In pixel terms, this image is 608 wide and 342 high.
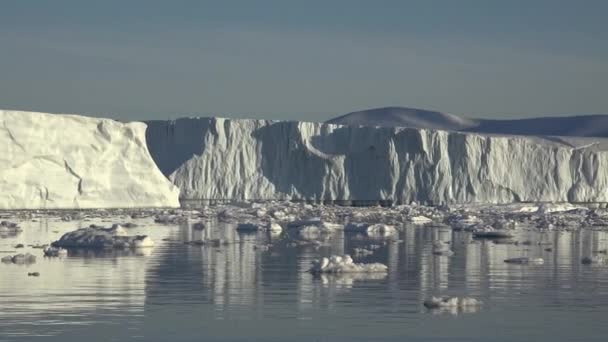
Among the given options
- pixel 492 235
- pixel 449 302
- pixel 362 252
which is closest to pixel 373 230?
pixel 492 235

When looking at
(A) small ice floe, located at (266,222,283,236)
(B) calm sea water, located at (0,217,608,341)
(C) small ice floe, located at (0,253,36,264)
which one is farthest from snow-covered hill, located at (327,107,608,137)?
(C) small ice floe, located at (0,253,36,264)

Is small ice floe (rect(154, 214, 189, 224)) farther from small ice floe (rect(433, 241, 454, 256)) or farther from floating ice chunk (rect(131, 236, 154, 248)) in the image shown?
floating ice chunk (rect(131, 236, 154, 248))

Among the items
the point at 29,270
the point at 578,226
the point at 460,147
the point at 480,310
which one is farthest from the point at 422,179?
the point at 480,310

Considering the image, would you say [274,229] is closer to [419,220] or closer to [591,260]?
[419,220]

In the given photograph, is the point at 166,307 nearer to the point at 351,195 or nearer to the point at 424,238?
the point at 424,238

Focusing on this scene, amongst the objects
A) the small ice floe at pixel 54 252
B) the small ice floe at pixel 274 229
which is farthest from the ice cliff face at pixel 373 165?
the small ice floe at pixel 54 252

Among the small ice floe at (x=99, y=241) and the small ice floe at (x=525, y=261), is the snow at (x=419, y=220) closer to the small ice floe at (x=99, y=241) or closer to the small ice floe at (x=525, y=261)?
the small ice floe at (x=99, y=241)
